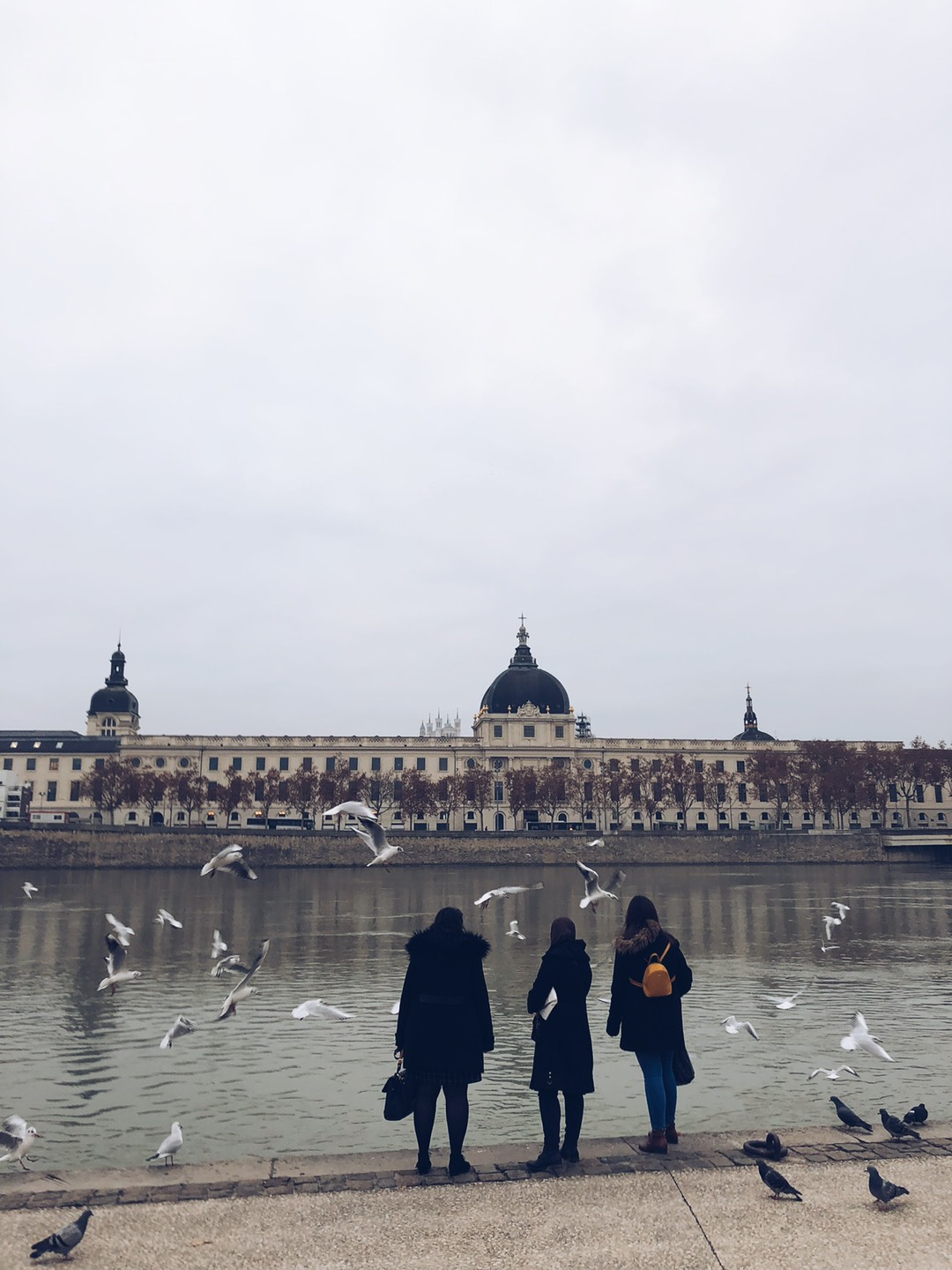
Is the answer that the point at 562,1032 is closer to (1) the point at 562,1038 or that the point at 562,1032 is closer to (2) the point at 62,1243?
(1) the point at 562,1038

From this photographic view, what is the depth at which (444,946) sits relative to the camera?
32.0 feet

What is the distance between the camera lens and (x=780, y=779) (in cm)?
12569

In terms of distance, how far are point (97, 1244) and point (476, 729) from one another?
486 ft

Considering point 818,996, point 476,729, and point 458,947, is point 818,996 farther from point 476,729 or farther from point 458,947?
point 476,729

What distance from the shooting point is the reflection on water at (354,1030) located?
14.0 m

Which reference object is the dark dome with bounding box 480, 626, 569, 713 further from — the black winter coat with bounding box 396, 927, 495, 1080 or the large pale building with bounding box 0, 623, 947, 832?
the black winter coat with bounding box 396, 927, 495, 1080

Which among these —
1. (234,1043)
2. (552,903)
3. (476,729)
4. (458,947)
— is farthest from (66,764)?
(458,947)

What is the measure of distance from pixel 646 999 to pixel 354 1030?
423 inches

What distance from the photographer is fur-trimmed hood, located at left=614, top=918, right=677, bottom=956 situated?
10.6 metres

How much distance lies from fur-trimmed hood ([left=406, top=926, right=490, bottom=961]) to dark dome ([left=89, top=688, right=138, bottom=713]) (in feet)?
515

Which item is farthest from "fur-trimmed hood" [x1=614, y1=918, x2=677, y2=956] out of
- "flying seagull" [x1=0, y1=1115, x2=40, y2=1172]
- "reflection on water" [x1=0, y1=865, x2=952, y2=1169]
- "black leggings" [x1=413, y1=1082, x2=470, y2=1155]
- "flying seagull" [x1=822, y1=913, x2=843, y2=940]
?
"flying seagull" [x1=822, y1=913, x2=843, y2=940]

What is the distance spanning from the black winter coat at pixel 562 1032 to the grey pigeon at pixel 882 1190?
2750 mm

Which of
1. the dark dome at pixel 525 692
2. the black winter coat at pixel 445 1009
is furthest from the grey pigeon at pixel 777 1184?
the dark dome at pixel 525 692

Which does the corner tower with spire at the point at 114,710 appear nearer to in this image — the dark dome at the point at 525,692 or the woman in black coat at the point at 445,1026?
the dark dome at the point at 525,692
